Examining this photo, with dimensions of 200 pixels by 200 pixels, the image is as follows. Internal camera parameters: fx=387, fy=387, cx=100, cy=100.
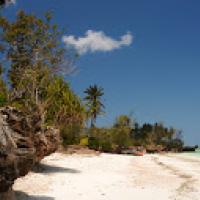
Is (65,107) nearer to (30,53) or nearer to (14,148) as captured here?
(30,53)

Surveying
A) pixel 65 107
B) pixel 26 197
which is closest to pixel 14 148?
pixel 26 197

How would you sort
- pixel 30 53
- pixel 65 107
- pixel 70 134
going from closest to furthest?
pixel 30 53
pixel 65 107
pixel 70 134

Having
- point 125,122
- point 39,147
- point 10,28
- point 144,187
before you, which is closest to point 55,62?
point 10,28

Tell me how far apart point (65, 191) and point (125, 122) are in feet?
198

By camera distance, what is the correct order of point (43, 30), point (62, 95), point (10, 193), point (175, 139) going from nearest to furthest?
point (10, 193) < point (43, 30) < point (62, 95) < point (175, 139)

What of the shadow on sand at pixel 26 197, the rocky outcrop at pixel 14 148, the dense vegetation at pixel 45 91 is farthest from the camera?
the dense vegetation at pixel 45 91

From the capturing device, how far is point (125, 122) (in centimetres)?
7425

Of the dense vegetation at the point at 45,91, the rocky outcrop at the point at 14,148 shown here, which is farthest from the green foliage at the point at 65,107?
the rocky outcrop at the point at 14,148

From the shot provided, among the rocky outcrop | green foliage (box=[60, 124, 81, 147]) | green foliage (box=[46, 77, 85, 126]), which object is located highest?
green foliage (box=[46, 77, 85, 126])

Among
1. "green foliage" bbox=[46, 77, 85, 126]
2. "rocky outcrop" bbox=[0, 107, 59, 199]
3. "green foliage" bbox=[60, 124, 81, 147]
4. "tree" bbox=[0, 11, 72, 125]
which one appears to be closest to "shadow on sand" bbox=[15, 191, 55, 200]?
"rocky outcrop" bbox=[0, 107, 59, 199]

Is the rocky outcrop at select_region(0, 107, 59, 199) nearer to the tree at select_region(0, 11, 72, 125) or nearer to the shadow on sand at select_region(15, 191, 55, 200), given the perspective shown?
the shadow on sand at select_region(15, 191, 55, 200)

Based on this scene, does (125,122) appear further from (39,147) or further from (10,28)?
(39,147)

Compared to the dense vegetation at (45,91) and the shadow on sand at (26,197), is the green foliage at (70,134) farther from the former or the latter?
the shadow on sand at (26,197)

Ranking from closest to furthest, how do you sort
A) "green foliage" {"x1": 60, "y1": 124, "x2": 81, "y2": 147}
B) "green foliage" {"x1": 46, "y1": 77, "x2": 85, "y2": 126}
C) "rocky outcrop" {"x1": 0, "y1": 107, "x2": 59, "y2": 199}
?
"rocky outcrop" {"x1": 0, "y1": 107, "x2": 59, "y2": 199} → "green foliage" {"x1": 46, "y1": 77, "x2": 85, "y2": 126} → "green foliage" {"x1": 60, "y1": 124, "x2": 81, "y2": 147}
